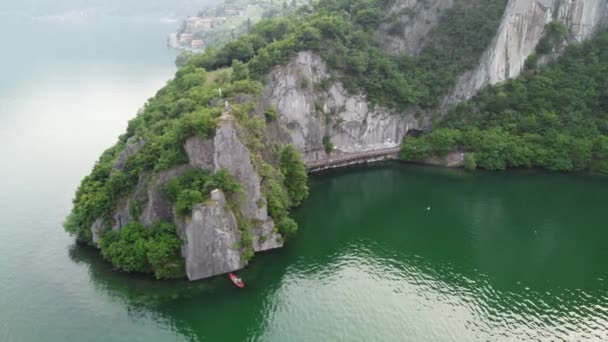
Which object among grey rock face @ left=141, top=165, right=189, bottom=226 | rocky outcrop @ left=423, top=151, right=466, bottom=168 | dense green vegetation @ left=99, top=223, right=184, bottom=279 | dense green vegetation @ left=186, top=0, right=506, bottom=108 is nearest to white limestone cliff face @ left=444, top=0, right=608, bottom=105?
dense green vegetation @ left=186, top=0, right=506, bottom=108

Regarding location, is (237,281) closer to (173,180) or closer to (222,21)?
(173,180)

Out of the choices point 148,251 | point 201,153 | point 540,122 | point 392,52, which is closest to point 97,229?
point 148,251

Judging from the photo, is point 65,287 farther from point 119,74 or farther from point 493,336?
point 119,74

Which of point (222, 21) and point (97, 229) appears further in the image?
point (222, 21)

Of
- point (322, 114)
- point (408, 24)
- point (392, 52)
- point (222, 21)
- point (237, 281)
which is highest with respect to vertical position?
point (222, 21)

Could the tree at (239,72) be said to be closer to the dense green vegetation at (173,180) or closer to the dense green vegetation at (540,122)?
the dense green vegetation at (173,180)

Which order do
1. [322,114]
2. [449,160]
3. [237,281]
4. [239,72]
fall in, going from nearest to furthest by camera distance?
[237,281]
[239,72]
[322,114]
[449,160]

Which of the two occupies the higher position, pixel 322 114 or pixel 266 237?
pixel 322 114
